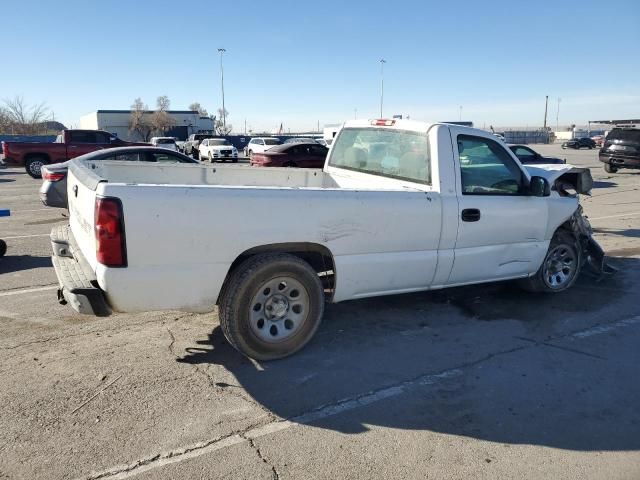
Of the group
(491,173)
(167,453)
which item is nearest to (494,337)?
(491,173)

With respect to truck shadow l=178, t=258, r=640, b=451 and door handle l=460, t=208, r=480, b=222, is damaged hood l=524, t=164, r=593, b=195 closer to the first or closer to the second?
truck shadow l=178, t=258, r=640, b=451

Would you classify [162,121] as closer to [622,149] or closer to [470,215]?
[622,149]

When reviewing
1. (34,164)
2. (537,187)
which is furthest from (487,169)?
(34,164)

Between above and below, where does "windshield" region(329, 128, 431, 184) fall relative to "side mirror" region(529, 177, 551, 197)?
above

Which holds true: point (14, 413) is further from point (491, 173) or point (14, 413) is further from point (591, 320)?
point (591, 320)

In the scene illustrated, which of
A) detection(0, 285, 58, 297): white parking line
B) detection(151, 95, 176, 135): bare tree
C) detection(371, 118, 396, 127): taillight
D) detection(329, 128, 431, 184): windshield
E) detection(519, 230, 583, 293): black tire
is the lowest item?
detection(0, 285, 58, 297): white parking line

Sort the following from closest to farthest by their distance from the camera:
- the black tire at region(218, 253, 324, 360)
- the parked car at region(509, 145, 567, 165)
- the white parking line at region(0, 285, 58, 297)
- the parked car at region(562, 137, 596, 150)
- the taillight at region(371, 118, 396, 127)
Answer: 1. the black tire at region(218, 253, 324, 360)
2. the taillight at region(371, 118, 396, 127)
3. the white parking line at region(0, 285, 58, 297)
4. the parked car at region(509, 145, 567, 165)
5. the parked car at region(562, 137, 596, 150)

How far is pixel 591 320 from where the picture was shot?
16.8ft

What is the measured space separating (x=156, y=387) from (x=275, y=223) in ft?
4.73

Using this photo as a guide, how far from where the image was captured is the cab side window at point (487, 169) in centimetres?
471

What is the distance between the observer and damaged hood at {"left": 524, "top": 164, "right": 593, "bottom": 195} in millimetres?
6207

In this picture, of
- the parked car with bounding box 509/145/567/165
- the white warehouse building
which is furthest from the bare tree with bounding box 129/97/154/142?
the parked car with bounding box 509/145/567/165

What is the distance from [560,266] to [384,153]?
2520 mm

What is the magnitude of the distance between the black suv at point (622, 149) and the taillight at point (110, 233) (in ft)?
80.2
